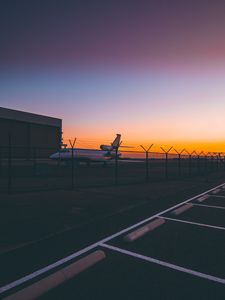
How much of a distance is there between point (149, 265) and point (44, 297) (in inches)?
68.7

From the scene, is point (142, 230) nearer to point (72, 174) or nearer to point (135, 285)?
point (135, 285)

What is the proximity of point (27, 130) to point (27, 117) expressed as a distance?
8.45 feet

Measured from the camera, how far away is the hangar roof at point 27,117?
43.8m

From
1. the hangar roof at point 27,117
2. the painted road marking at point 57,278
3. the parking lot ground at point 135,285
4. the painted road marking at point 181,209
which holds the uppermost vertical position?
the hangar roof at point 27,117

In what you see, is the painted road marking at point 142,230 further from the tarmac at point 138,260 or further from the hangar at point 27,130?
the hangar at point 27,130

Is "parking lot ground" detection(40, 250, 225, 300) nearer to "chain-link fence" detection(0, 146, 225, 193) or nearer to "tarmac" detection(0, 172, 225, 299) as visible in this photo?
"tarmac" detection(0, 172, 225, 299)

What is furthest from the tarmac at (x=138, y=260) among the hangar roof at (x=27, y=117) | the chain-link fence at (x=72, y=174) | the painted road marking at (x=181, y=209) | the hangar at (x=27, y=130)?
the hangar roof at (x=27, y=117)

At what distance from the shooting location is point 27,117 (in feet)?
159

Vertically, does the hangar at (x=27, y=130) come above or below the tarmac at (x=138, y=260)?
above

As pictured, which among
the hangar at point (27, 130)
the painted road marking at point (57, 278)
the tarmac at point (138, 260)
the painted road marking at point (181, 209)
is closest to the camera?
the painted road marking at point (57, 278)

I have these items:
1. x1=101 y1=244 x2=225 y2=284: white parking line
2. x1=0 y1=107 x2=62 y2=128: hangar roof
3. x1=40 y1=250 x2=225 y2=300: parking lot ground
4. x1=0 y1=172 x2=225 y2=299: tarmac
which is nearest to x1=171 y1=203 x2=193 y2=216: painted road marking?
x1=0 y1=172 x2=225 y2=299: tarmac

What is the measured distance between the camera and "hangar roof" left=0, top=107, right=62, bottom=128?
4382 cm

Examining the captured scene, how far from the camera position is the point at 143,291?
10.8 ft

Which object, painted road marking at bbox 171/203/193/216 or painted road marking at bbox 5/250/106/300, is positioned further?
painted road marking at bbox 171/203/193/216
